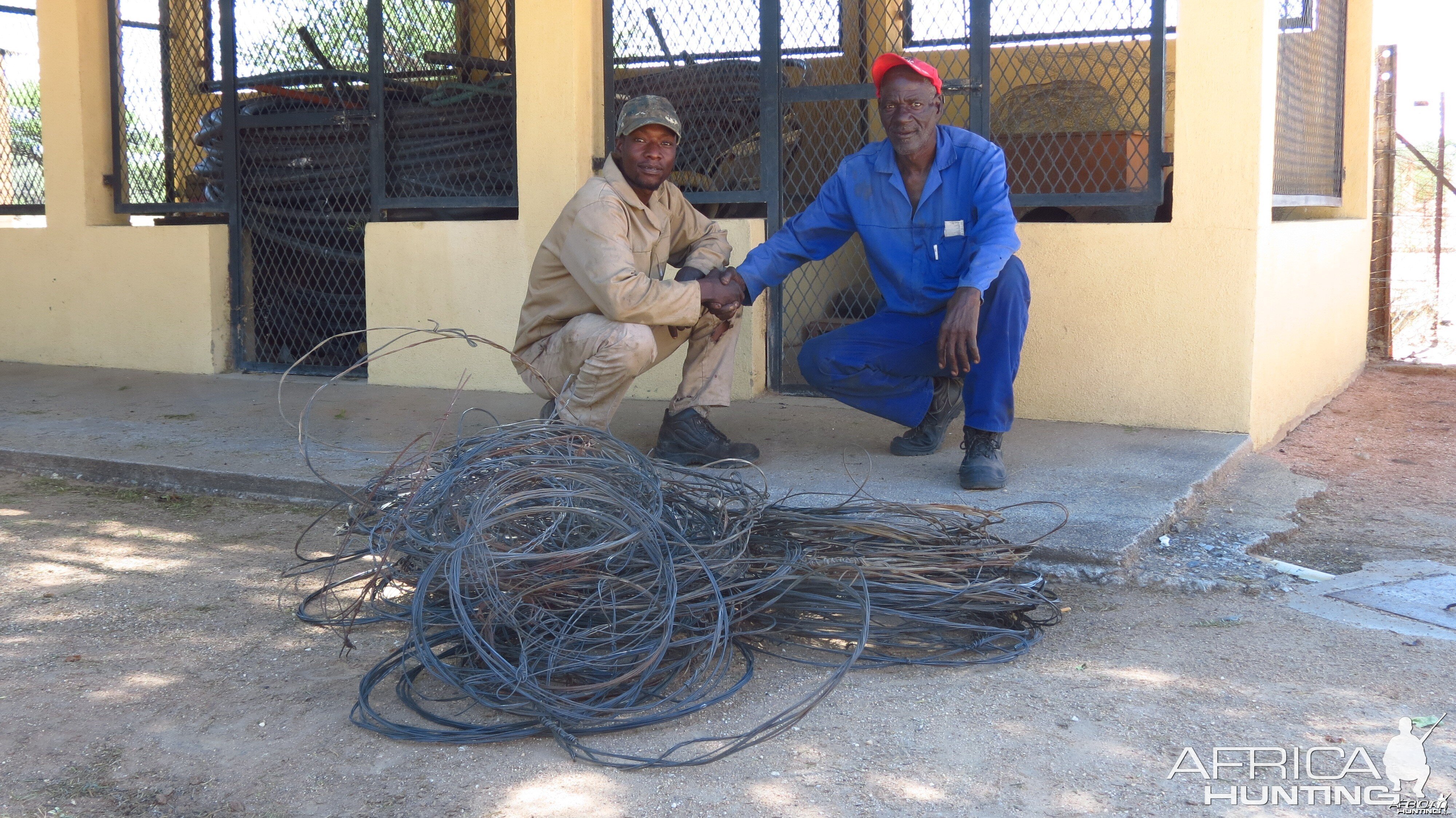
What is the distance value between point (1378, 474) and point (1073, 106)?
1996 millimetres

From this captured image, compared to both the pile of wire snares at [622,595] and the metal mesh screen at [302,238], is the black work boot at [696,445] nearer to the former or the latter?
the pile of wire snares at [622,595]

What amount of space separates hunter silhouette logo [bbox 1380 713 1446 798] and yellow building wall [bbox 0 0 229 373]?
5934mm

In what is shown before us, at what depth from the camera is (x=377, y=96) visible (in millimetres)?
6043

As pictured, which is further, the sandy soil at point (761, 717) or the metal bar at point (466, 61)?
the metal bar at point (466, 61)

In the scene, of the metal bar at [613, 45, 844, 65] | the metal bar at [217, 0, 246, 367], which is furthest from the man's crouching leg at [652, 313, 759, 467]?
the metal bar at [217, 0, 246, 367]

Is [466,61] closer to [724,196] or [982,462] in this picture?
[724,196]

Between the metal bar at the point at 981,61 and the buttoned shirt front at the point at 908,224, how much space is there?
0.95 meters

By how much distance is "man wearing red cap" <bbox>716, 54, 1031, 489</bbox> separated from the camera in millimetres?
3902

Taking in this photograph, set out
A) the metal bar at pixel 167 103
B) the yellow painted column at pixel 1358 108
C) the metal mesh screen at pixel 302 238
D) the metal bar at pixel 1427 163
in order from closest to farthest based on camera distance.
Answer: the yellow painted column at pixel 1358 108 → the metal mesh screen at pixel 302 238 → the metal bar at pixel 167 103 → the metal bar at pixel 1427 163

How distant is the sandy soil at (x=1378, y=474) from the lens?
3674 mm

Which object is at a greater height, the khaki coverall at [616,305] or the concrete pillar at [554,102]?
the concrete pillar at [554,102]

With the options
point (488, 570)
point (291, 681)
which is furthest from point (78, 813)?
point (488, 570)

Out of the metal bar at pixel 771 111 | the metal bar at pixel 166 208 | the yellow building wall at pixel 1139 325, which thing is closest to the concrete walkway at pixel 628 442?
the yellow building wall at pixel 1139 325

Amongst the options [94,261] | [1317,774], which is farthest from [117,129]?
[1317,774]
